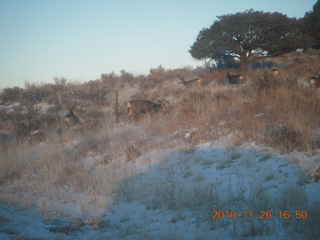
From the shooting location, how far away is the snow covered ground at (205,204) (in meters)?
3.35

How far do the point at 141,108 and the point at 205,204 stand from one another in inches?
370

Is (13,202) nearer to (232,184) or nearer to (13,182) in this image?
(13,182)

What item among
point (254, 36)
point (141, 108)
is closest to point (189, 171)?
point (141, 108)

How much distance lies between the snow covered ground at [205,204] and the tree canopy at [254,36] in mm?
14564

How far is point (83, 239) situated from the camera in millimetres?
3398

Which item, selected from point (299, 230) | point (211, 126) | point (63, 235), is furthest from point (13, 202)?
point (211, 126)

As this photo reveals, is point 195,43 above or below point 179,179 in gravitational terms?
above

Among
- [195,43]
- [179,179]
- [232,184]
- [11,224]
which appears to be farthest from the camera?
[195,43]

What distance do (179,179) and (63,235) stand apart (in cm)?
265

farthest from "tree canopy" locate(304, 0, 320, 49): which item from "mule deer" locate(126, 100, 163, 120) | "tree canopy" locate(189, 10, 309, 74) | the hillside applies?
"mule deer" locate(126, 100, 163, 120)

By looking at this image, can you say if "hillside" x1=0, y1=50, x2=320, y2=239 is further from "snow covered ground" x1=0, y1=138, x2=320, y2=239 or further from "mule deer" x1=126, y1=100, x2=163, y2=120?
"mule deer" x1=126, y1=100, x2=163, y2=120
